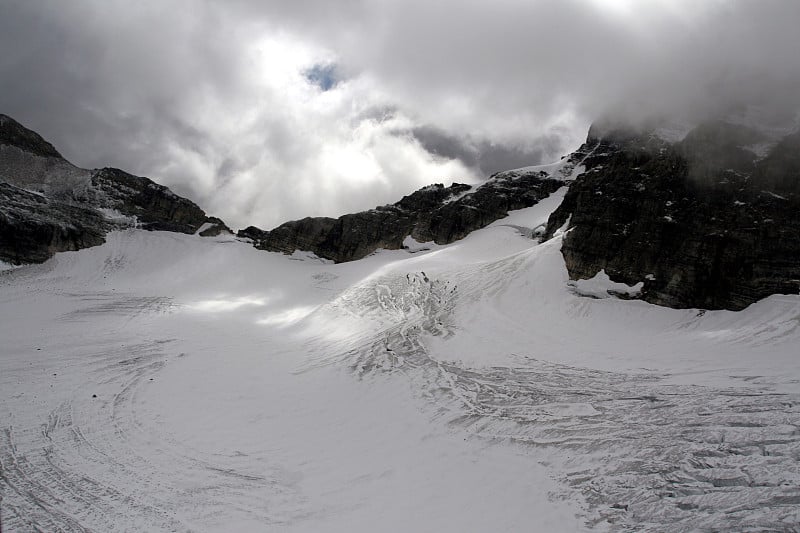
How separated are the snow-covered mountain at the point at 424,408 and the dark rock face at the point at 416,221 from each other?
2837cm

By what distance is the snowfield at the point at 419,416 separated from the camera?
10.8 metres

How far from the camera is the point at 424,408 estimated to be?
17203 mm

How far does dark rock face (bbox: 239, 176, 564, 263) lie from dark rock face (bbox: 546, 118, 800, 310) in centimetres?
3150

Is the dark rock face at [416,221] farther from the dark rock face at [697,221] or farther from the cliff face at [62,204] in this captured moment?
the dark rock face at [697,221]

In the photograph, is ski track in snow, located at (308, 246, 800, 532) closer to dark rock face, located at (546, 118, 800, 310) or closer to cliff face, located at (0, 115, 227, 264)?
dark rock face, located at (546, 118, 800, 310)

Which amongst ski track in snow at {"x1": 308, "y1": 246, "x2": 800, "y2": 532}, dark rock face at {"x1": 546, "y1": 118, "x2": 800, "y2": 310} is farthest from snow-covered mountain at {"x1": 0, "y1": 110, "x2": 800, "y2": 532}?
dark rock face at {"x1": 546, "y1": 118, "x2": 800, "y2": 310}

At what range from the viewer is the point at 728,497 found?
9.59 m

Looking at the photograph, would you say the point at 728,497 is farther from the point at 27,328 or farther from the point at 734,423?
the point at 27,328

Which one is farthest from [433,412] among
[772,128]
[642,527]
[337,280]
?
[337,280]

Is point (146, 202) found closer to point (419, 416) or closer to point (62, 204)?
point (62, 204)

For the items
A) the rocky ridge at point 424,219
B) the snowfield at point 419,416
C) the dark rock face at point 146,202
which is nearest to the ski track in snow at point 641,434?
the snowfield at point 419,416

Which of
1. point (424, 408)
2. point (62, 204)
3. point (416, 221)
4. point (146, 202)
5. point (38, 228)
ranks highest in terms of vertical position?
point (146, 202)

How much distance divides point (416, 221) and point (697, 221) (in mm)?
45004

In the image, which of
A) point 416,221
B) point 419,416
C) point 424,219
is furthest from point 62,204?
point 419,416
